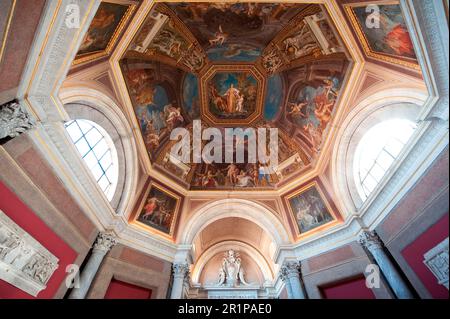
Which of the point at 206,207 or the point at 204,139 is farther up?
the point at 204,139

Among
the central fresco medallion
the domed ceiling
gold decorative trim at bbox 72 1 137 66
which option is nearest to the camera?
gold decorative trim at bbox 72 1 137 66

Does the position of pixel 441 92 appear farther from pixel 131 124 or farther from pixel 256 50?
pixel 131 124

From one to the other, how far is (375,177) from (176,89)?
26.1ft

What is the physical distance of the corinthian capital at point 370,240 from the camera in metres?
7.27

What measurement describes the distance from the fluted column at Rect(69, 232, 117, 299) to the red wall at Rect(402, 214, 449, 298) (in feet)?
25.0

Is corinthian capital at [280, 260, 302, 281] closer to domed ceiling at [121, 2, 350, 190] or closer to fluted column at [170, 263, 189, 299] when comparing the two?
domed ceiling at [121, 2, 350, 190]

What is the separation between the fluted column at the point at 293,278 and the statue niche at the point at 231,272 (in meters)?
4.68

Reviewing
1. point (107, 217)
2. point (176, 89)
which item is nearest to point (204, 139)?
point (176, 89)

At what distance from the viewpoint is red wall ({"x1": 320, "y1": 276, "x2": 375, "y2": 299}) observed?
7054mm

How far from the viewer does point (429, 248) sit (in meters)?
2.48

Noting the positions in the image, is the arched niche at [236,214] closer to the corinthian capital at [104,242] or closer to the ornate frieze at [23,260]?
the corinthian capital at [104,242]

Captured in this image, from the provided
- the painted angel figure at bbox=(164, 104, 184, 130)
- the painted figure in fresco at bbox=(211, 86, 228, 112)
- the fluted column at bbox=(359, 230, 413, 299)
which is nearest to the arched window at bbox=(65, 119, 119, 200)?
the painted angel figure at bbox=(164, 104, 184, 130)

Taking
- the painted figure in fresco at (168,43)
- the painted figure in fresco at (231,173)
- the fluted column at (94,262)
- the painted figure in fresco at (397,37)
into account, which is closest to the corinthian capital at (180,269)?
the fluted column at (94,262)

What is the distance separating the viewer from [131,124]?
29.7 ft
